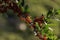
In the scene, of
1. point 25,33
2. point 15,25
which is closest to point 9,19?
point 15,25

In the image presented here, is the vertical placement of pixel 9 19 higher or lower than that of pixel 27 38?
higher

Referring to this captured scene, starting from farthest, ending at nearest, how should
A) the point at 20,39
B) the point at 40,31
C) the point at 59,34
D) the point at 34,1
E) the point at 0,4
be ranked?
the point at 34,1 → the point at 59,34 → the point at 20,39 → the point at 0,4 → the point at 40,31

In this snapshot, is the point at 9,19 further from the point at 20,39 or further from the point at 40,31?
the point at 40,31

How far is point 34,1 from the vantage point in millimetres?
4398

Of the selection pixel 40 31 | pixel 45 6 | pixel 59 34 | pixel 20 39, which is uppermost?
pixel 45 6

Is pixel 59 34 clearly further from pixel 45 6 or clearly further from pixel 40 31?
pixel 40 31

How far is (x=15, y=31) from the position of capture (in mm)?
3684

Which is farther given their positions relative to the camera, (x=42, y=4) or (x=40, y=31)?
(x=42, y=4)

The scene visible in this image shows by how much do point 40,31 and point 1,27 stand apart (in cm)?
143

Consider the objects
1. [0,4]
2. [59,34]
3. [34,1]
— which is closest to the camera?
Answer: [0,4]

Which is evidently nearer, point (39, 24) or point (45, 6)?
point (39, 24)

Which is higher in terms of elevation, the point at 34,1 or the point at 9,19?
the point at 34,1

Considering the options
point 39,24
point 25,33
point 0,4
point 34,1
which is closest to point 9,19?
point 25,33

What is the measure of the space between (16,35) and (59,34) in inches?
33.4
